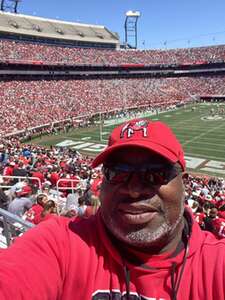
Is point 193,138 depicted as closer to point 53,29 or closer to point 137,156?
point 137,156

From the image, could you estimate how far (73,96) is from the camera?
52.9 meters

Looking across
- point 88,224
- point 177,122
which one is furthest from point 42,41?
point 88,224

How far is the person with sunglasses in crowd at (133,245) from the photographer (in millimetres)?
1535

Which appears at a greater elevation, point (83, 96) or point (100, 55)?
point (100, 55)

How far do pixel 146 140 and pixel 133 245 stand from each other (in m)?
0.42

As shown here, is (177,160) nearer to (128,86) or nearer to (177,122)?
(177,122)

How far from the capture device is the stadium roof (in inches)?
2468

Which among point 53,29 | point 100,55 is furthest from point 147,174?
point 53,29

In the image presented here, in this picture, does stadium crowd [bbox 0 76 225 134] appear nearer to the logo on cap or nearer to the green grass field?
the green grass field

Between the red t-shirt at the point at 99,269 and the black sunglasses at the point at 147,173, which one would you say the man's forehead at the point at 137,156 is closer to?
the black sunglasses at the point at 147,173

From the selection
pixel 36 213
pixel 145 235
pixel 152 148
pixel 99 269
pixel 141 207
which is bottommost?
pixel 36 213

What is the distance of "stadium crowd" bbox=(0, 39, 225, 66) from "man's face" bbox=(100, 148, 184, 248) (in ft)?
171

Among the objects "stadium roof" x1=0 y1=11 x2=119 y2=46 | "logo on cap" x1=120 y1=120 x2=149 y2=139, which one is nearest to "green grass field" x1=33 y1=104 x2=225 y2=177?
"logo on cap" x1=120 y1=120 x2=149 y2=139

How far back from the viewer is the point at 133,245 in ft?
5.27
